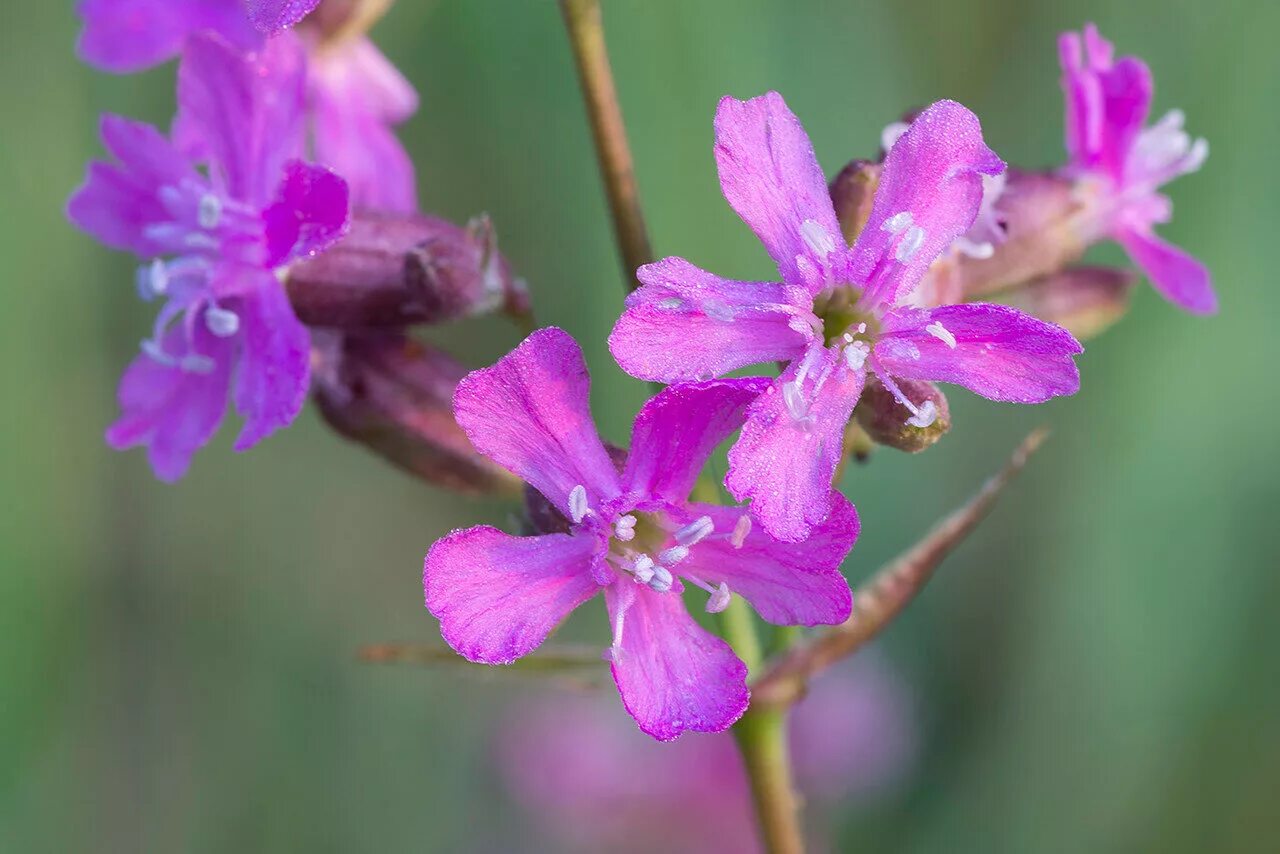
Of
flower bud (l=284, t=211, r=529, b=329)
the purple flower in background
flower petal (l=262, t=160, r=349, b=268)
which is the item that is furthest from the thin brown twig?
the purple flower in background

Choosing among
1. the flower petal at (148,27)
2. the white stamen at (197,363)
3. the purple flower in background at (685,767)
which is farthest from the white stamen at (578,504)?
the purple flower in background at (685,767)

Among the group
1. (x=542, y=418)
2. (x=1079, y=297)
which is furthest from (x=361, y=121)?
(x=1079, y=297)

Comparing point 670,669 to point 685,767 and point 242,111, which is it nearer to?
point 242,111

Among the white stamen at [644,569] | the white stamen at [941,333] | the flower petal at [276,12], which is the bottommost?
the white stamen at [644,569]

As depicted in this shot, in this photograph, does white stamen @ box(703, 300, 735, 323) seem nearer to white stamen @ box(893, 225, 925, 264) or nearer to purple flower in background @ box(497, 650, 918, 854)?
white stamen @ box(893, 225, 925, 264)

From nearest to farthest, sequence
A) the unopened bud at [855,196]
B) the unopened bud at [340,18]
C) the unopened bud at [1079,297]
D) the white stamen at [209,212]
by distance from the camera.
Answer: the unopened bud at [855,196], the white stamen at [209,212], the unopened bud at [1079,297], the unopened bud at [340,18]

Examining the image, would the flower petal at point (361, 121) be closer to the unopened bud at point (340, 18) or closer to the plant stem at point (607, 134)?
the unopened bud at point (340, 18)

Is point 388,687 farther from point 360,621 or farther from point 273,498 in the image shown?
point 273,498
